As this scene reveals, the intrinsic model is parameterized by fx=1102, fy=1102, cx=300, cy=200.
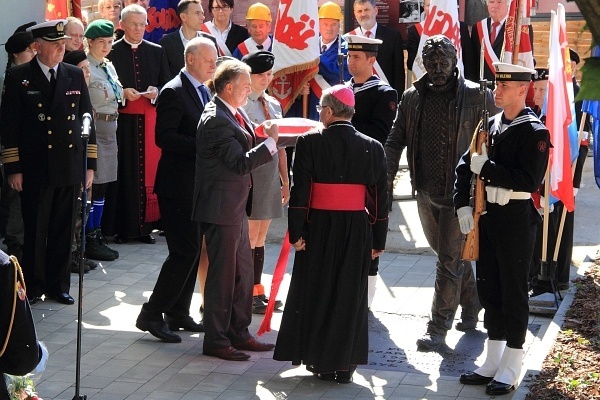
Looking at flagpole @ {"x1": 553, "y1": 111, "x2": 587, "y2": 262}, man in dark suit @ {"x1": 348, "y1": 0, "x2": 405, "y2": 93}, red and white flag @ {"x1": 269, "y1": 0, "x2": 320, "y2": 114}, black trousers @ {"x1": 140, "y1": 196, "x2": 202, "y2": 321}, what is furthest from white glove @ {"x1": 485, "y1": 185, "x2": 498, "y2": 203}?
man in dark suit @ {"x1": 348, "y1": 0, "x2": 405, "y2": 93}

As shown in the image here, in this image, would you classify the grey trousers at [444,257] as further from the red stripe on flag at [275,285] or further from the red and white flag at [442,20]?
the red and white flag at [442,20]

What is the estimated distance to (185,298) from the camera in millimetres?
8047

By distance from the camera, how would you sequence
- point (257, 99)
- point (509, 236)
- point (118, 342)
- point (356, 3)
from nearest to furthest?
1. point (509, 236)
2. point (118, 342)
3. point (257, 99)
4. point (356, 3)

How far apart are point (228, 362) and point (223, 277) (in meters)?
0.58

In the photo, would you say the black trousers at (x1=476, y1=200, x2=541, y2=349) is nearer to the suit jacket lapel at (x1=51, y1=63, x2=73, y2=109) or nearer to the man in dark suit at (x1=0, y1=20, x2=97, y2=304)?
the man in dark suit at (x1=0, y1=20, x2=97, y2=304)

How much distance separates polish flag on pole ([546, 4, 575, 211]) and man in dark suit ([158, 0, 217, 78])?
401 cm

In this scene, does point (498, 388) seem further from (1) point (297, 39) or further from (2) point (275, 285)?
(1) point (297, 39)

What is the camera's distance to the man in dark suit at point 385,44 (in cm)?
1231

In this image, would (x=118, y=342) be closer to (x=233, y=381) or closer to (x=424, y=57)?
(x=233, y=381)

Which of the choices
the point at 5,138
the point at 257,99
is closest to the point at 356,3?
the point at 257,99

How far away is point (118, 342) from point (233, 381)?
3.86 feet

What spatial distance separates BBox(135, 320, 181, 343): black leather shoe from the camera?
7.83 meters

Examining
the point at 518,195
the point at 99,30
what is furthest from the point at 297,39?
the point at 518,195

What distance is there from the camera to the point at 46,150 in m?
8.66
